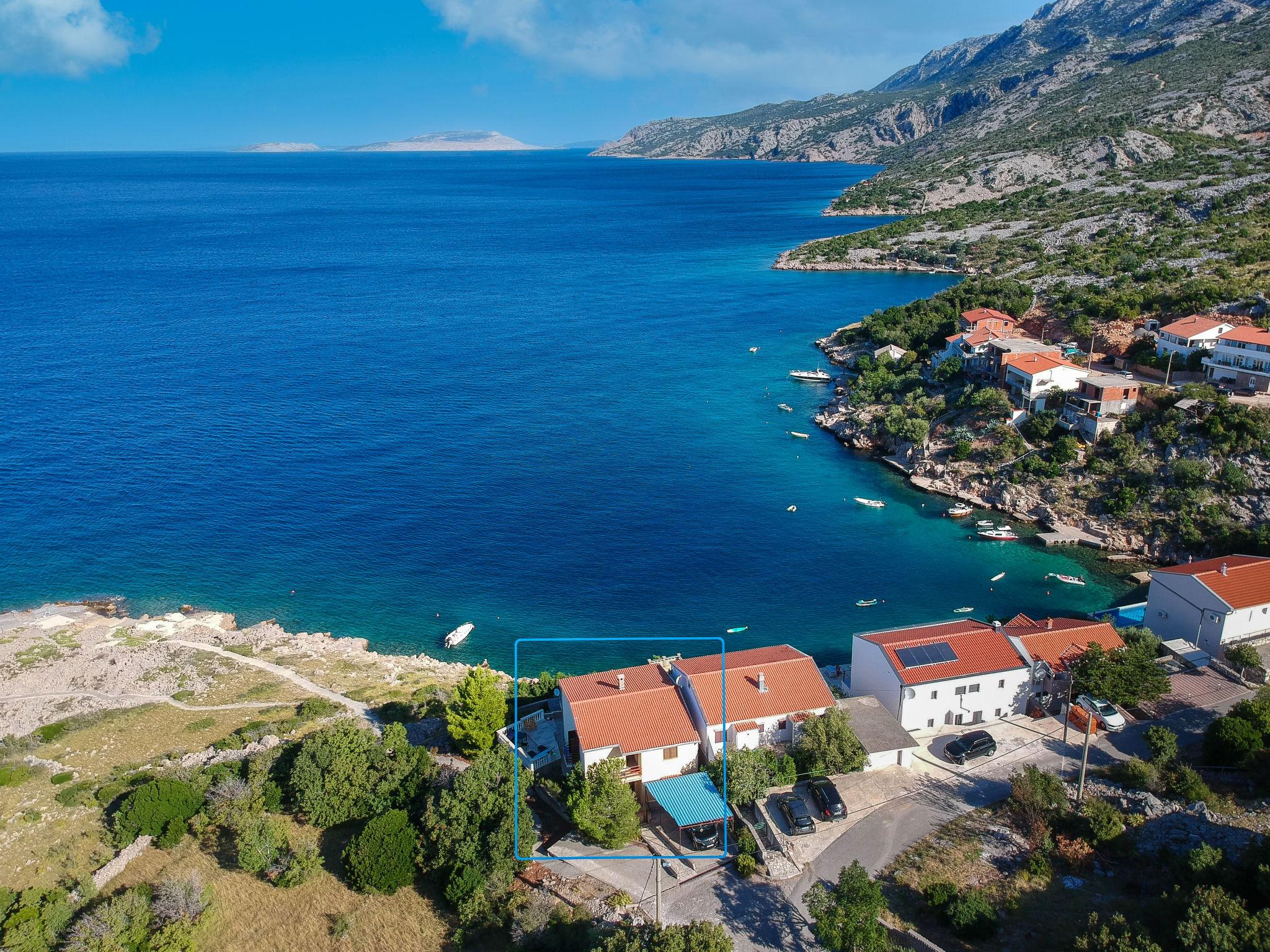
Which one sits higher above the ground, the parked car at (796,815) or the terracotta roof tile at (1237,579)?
the terracotta roof tile at (1237,579)

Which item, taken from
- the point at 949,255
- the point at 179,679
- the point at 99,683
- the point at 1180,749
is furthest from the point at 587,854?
the point at 949,255

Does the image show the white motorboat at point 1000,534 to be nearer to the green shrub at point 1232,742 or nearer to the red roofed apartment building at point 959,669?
the red roofed apartment building at point 959,669

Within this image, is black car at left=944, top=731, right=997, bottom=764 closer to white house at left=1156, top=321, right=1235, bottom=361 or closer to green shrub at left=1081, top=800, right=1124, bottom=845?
green shrub at left=1081, top=800, right=1124, bottom=845

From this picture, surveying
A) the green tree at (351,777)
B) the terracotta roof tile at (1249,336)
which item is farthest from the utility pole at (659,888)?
the terracotta roof tile at (1249,336)

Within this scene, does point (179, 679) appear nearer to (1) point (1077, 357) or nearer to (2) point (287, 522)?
(2) point (287, 522)

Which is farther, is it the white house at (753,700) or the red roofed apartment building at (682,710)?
the white house at (753,700)

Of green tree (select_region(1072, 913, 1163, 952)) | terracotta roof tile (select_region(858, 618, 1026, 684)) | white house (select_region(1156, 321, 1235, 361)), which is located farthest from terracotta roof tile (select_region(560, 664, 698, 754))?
white house (select_region(1156, 321, 1235, 361))

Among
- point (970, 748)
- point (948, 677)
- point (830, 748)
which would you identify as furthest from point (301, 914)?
point (948, 677)
